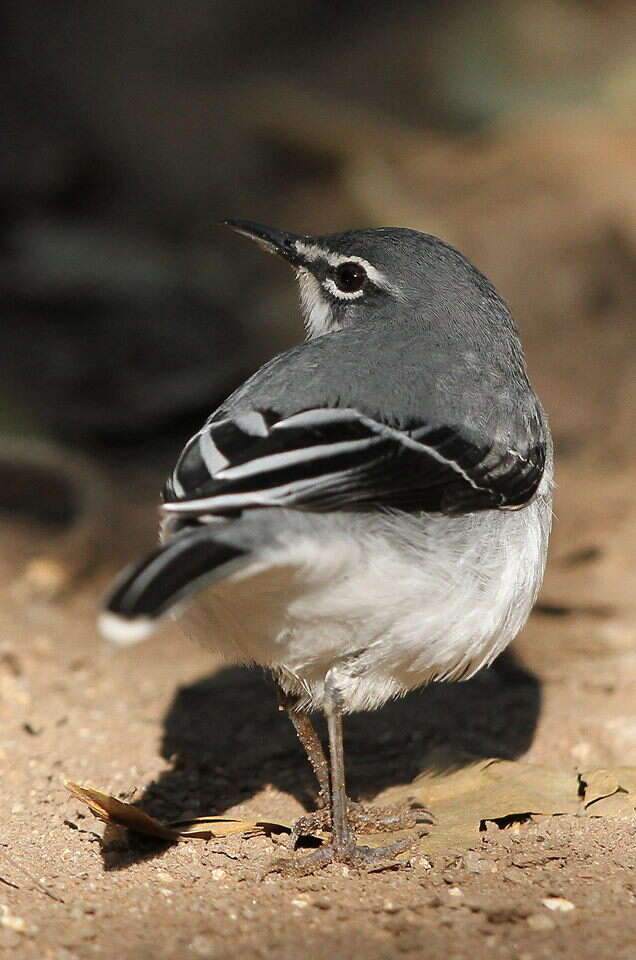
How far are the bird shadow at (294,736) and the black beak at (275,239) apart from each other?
1.77 metres

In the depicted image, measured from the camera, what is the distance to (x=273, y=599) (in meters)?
3.57

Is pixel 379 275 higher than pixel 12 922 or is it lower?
higher

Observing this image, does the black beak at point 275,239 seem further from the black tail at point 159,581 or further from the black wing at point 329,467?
the black tail at point 159,581

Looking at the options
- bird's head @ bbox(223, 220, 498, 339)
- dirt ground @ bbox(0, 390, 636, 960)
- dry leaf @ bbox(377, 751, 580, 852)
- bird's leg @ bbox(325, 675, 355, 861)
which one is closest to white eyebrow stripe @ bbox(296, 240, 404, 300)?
bird's head @ bbox(223, 220, 498, 339)

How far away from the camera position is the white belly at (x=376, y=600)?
11.5ft

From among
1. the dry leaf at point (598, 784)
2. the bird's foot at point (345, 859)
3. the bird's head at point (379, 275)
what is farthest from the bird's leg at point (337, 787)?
the bird's head at point (379, 275)

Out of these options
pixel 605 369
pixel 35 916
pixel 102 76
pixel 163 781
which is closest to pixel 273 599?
pixel 35 916

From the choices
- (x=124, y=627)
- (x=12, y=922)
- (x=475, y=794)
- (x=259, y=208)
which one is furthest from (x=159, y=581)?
(x=259, y=208)

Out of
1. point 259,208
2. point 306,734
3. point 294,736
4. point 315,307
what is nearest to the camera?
point 306,734

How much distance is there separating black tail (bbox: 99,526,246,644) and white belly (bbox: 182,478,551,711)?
126 millimetres

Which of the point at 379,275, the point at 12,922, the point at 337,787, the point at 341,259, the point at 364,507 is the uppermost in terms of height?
the point at 341,259

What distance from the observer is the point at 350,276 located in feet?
15.3

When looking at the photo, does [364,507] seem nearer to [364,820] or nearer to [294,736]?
[364,820]

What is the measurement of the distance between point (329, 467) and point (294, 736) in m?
2.19
